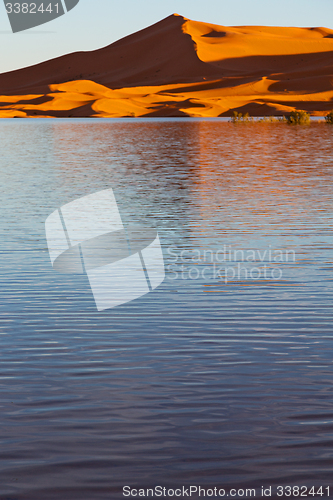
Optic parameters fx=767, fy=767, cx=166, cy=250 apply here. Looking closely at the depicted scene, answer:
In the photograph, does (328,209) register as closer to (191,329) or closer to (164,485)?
(191,329)

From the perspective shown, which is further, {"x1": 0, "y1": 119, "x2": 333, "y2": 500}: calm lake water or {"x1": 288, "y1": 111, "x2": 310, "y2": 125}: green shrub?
{"x1": 288, "y1": 111, "x2": 310, "y2": 125}: green shrub

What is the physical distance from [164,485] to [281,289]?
655 cm

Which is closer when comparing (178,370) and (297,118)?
(178,370)

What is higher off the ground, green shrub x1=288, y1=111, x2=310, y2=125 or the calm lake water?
the calm lake water

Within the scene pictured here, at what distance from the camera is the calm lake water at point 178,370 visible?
5.89 meters

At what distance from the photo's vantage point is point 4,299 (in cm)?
1130

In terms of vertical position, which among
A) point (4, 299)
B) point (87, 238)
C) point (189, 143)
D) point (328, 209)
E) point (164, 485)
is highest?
point (164, 485)

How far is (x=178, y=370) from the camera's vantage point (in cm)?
809

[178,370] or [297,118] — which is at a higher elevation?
[178,370]

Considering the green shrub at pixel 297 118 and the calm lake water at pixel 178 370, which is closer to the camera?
the calm lake water at pixel 178 370

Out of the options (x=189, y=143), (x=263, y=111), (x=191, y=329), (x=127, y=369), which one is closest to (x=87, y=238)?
(x=191, y=329)

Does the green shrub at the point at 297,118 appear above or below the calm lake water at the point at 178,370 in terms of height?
below

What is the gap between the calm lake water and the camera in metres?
5.89

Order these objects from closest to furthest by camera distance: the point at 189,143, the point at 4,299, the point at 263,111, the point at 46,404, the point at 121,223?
the point at 46,404 → the point at 4,299 → the point at 121,223 → the point at 189,143 → the point at 263,111
